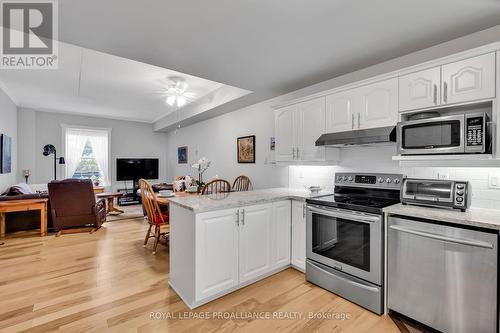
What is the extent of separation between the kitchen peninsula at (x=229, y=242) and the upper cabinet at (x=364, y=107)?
3.13 ft

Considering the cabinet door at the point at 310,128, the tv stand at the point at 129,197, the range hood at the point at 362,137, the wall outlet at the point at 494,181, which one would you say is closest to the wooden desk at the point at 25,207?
the tv stand at the point at 129,197

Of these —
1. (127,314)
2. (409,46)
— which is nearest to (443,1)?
(409,46)

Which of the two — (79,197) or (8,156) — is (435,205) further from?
(8,156)

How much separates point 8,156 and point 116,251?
11.3 feet

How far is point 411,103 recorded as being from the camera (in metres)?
2.17

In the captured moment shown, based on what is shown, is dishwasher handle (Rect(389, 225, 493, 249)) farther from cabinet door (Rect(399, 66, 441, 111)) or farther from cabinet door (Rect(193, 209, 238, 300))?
cabinet door (Rect(193, 209, 238, 300))

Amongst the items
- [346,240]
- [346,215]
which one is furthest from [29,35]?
[346,240]

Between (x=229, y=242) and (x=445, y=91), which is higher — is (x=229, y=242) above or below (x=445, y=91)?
below

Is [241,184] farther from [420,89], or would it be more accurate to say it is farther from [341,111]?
[420,89]

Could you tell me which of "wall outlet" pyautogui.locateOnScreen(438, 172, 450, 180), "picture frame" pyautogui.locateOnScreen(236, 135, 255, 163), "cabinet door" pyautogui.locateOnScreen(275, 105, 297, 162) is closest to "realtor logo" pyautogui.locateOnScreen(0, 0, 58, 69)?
"cabinet door" pyautogui.locateOnScreen(275, 105, 297, 162)

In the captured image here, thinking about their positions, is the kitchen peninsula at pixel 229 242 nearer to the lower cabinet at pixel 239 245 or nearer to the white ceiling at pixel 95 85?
the lower cabinet at pixel 239 245

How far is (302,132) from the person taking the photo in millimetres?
3113

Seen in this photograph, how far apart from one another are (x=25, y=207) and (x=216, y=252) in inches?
155

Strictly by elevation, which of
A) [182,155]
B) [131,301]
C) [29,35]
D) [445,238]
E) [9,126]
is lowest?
[131,301]
